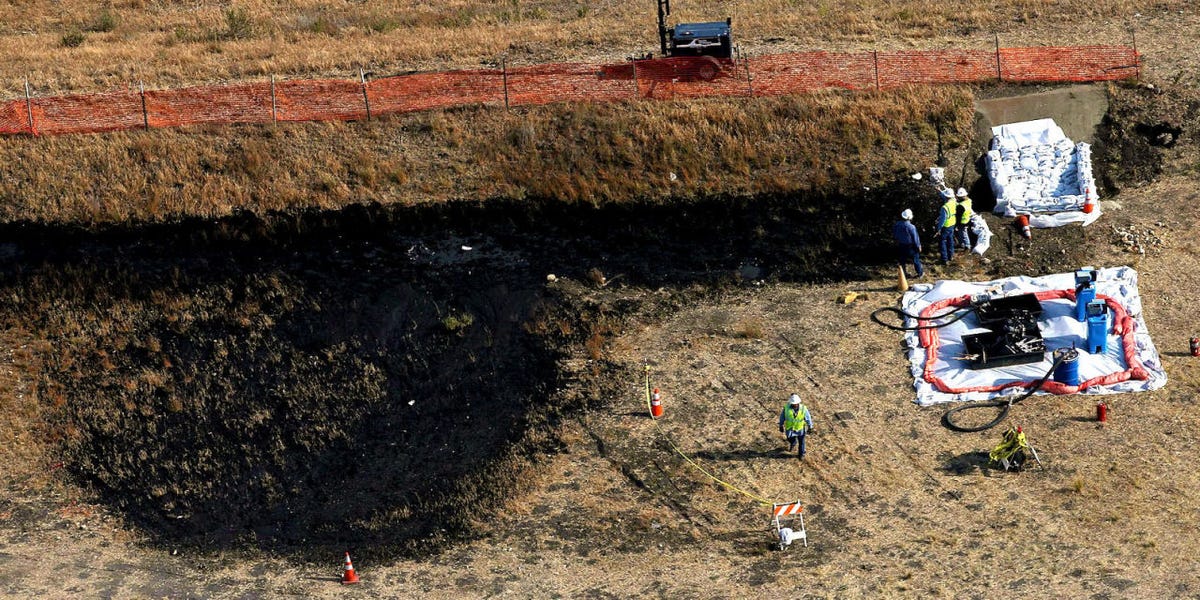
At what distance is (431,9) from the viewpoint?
44500mm

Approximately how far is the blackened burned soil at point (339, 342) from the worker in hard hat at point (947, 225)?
157cm

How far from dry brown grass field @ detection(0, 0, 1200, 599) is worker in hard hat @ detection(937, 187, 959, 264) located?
0.39 meters

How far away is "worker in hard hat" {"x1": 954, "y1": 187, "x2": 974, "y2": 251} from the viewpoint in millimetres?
27797

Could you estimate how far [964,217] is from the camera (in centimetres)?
2786

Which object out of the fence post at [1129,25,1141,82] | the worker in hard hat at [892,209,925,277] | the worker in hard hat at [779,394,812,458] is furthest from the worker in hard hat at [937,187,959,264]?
the fence post at [1129,25,1141,82]

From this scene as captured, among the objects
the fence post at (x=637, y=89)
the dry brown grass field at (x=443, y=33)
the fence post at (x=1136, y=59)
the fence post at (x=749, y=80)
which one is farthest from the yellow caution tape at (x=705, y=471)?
the fence post at (x=1136, y=59)

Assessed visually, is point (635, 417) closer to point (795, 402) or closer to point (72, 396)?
point (795, 402)

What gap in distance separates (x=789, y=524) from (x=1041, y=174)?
1255cm

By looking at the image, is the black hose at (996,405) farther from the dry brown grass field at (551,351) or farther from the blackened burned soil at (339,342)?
the blackened burned soil at (339,342)

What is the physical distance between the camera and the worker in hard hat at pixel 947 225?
27484 millimetres

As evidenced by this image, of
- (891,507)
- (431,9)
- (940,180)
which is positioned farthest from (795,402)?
(431,9)

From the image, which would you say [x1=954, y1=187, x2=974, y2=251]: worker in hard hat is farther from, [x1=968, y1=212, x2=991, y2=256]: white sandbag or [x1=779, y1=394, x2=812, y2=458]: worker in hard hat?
[x1=779, y1=394, x2=812, y2=458]: worker in hard hat

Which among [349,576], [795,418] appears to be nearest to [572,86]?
[795,418]

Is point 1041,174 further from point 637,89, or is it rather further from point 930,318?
point 637,89
